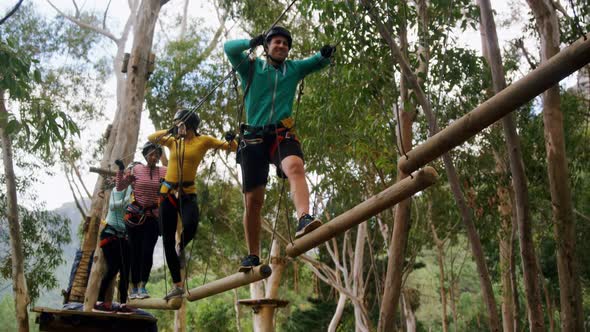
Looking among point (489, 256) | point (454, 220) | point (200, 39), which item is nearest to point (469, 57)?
point (454, 220)

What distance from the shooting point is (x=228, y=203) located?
13.8 metres

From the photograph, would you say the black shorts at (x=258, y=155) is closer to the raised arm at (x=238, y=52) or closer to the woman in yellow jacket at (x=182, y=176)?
the raised arm at (x=238, y=52)

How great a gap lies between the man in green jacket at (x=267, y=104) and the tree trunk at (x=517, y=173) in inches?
99.9

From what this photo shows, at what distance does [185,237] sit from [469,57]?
376 centimetres

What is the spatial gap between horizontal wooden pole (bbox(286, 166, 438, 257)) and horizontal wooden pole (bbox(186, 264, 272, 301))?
35cm

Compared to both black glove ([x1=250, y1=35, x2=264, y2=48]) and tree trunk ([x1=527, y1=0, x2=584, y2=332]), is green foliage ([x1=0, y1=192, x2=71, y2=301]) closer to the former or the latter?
tree trunk ([x1=527, y1=0, x2=584, y2=332])

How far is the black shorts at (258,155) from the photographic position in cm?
333

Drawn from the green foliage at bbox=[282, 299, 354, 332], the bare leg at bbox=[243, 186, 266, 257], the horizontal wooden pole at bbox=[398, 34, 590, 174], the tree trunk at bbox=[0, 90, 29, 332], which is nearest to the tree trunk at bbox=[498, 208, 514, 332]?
the green foliage at bbox=[282, 299, 354, 332]

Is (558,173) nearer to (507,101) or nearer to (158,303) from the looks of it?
(158,303)

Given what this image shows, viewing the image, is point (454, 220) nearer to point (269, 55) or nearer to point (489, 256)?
point (489, 256)

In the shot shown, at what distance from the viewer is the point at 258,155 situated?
11.0 ft

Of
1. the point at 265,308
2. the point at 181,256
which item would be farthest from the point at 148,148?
the point at 265,308

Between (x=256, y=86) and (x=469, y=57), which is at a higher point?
(x=469, y=57)

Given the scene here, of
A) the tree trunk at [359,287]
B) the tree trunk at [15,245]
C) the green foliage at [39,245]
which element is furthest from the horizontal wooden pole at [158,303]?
the green foliage at [39,245]
